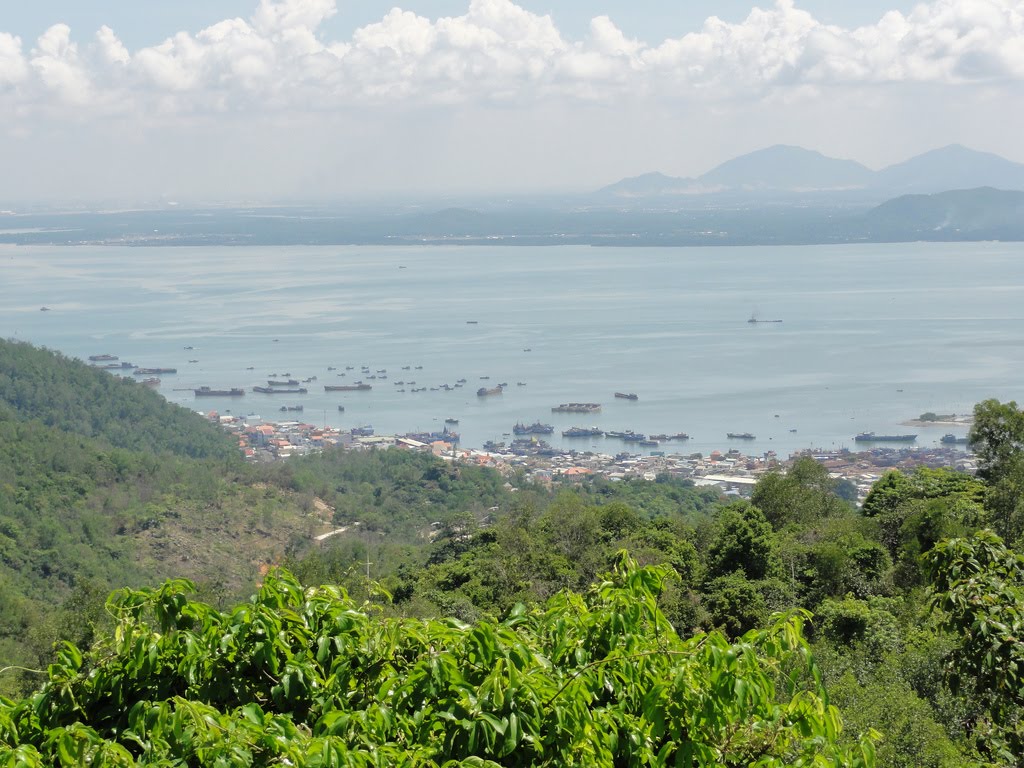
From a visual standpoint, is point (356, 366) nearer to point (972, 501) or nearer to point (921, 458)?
point (921, 458)

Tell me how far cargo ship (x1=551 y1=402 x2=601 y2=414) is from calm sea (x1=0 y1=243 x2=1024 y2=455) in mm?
384

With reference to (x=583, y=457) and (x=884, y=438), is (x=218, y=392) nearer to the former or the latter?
(x=583, y=457)

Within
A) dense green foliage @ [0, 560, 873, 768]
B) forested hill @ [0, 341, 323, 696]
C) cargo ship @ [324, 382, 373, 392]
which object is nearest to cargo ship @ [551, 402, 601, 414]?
cargo ship @ [324, 382, 373, 392]

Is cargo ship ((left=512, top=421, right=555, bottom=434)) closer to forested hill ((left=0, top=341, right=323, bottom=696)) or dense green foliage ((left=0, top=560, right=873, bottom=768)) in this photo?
forested hill ((left=0, top=341, right=323, bottom=696))

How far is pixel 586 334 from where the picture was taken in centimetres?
4369

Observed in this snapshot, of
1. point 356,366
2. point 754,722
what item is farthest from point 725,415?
point 754,722

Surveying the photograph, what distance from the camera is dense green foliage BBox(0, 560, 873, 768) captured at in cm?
183

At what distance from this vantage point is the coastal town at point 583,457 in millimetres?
23766

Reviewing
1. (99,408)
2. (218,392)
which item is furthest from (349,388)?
(99,408)

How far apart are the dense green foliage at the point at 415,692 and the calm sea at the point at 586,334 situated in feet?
80.8

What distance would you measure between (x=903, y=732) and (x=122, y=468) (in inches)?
738

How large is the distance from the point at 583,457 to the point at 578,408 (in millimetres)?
4053

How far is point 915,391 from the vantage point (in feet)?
104

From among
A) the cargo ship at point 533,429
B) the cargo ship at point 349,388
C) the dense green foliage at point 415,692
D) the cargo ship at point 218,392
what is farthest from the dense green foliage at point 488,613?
the cargo ship at point 218,392
